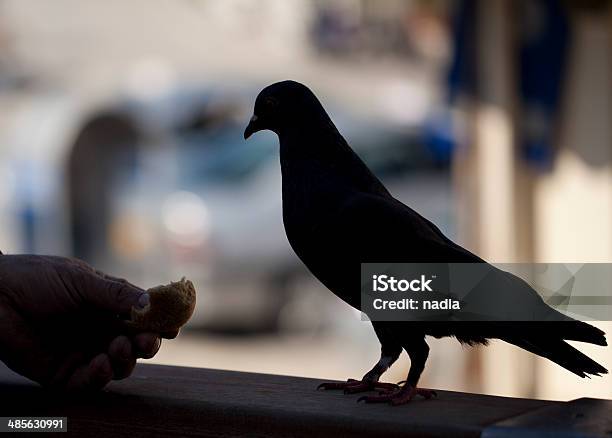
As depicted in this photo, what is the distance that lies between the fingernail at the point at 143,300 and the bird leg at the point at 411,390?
0.41 m

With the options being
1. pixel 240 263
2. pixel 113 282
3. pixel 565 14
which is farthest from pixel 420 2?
pixel 113 282

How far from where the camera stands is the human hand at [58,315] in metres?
1.97

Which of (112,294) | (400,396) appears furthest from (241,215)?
(400,396)

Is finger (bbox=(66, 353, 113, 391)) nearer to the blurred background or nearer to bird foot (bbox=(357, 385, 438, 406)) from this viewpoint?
bird foot (bbox=(357, 385, 438, 406))

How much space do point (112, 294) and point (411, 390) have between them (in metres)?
0.56

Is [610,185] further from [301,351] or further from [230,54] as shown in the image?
[230,54]

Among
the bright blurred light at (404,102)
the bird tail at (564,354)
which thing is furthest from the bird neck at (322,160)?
the bright blurred light at (404,102)

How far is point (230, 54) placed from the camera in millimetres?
16328

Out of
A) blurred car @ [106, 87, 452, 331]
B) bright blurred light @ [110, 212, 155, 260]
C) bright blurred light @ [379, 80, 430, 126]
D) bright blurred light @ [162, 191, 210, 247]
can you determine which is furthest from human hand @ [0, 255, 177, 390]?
bright blurred light @ [379, 80, 430, 126]

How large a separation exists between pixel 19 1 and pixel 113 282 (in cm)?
1790

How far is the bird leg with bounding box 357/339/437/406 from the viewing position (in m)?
1.76

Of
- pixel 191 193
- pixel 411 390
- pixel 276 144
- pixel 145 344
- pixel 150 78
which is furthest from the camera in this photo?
pixel 150 78

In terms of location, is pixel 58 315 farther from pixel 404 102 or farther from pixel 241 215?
pixel 404 102

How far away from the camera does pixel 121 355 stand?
1.90 meters
